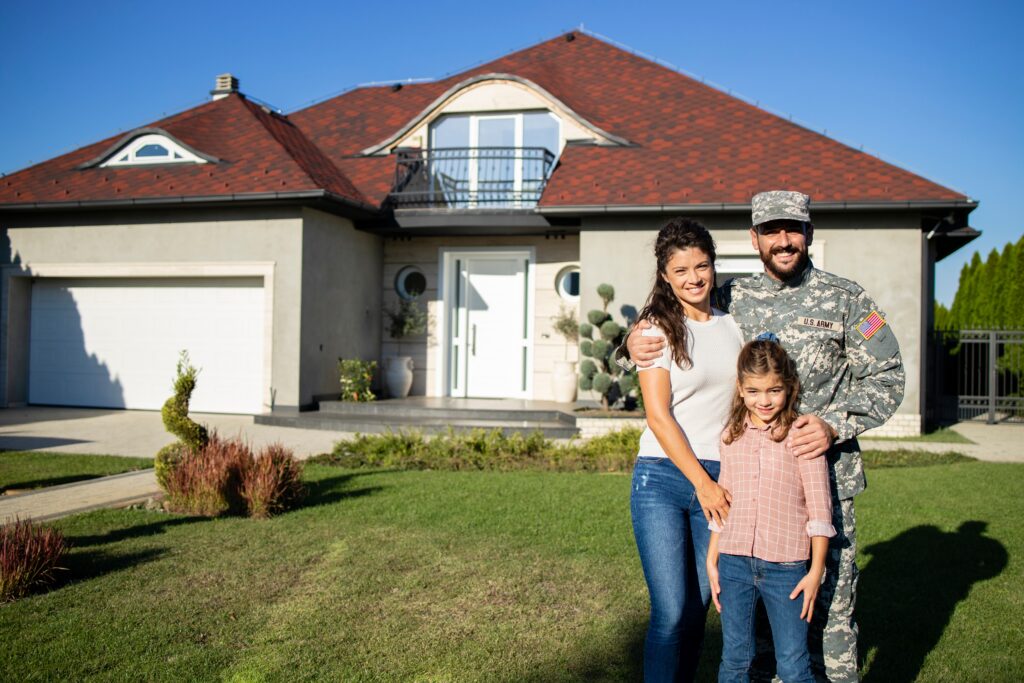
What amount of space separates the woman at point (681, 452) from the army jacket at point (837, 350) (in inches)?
9.0

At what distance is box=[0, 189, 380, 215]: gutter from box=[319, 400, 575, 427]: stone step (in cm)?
338

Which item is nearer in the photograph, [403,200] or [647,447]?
[647,447]

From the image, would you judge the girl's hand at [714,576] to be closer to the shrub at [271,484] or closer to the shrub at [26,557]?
the shrub at [26,557]

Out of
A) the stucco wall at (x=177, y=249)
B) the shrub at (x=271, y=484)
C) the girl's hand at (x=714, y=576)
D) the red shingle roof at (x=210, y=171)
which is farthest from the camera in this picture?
the red shingle roof at (x=210, y=171)

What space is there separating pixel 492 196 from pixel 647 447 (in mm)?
12629

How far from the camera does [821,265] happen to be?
12.8 metres

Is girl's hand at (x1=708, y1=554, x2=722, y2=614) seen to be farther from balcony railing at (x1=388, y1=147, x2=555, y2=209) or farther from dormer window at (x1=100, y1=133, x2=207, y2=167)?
dormer window at (x1=100, y1=133, x2=207, y2=167)

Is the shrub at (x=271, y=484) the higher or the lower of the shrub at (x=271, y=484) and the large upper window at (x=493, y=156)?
the lower

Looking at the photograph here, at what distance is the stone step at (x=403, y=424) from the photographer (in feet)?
39.9

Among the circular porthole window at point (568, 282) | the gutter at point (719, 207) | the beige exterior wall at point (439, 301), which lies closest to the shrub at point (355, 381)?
the beige exterior wall at point (439, 301)

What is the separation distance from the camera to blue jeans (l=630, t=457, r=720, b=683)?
2.86 meters

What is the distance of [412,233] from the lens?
15523 millimetres

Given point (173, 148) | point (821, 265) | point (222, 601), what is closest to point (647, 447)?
point (222, 601)

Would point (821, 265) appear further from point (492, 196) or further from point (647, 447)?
point (647, 447)
